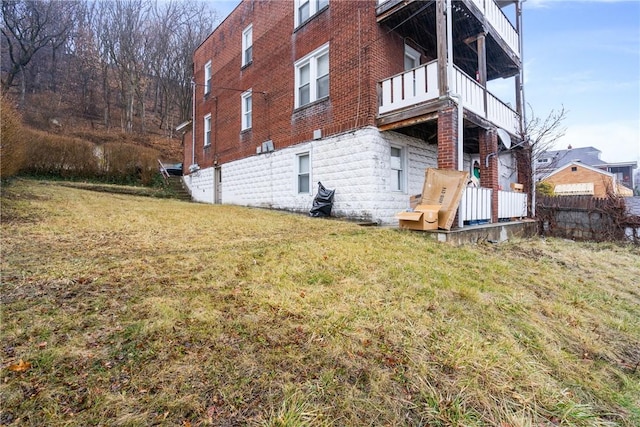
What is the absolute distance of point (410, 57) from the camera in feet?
29.1

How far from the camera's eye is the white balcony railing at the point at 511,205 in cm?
Answer: 821

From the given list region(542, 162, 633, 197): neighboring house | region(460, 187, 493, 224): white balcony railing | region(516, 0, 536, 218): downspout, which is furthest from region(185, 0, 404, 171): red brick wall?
region(542, 162, 633, 197): neighboring house

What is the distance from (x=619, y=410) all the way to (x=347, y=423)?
6.21 ft

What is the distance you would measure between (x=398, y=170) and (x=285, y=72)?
16.9ft

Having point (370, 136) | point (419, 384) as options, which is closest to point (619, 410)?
point (419, 384)

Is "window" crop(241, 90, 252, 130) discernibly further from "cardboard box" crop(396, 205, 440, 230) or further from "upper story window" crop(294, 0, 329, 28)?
"cardboard box" crop(396, 205, 440, 230)

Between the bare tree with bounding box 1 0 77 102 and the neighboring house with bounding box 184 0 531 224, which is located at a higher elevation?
the bare tree with bounding box 1 0 77 102

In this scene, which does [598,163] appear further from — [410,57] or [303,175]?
[303,175]

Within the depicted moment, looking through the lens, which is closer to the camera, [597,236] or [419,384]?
[419,384]

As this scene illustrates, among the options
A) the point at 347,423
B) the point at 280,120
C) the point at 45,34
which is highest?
the point at 45,34

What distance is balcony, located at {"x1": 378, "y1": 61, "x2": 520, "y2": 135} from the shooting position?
684cm

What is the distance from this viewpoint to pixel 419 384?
2.00 metres

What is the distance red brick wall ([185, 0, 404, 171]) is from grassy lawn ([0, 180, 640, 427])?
527 cm

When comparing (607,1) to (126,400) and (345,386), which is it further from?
(126,400)
